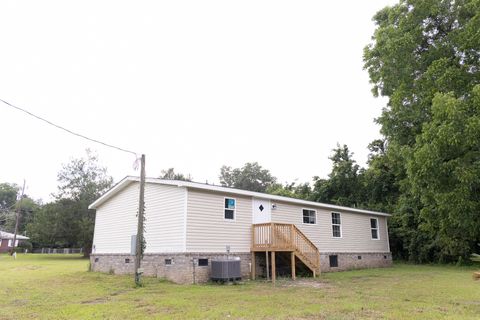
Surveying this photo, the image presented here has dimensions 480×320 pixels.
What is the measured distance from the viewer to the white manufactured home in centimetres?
1208

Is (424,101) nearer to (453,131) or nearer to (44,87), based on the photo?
(453,131)

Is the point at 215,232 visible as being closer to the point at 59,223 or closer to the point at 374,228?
the point at 374,228

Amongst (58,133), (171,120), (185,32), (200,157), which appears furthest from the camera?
(200,157)

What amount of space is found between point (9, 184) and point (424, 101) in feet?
274

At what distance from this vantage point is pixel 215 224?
1276 cm

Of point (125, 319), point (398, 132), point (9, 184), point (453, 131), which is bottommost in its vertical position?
point (125, 319)

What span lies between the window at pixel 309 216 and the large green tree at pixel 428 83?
4490mm

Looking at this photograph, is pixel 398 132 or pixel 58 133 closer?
pixel 58 133

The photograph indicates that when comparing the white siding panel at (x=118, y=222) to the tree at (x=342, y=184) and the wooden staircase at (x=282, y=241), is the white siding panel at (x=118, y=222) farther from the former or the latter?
the tree at (x=342, y=184)

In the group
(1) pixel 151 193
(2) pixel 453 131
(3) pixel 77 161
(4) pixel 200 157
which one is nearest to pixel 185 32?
(1) pixel 151 193

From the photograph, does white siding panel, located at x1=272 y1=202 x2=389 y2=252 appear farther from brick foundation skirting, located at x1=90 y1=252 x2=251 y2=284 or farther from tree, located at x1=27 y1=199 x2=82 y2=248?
tree, located at x1=27 y1=199 x2=82 y2=248

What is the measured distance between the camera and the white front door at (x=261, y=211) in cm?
1420

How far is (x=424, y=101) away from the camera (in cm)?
1114

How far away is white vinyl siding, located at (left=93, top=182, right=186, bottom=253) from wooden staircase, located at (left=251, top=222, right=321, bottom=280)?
10.7 feet
